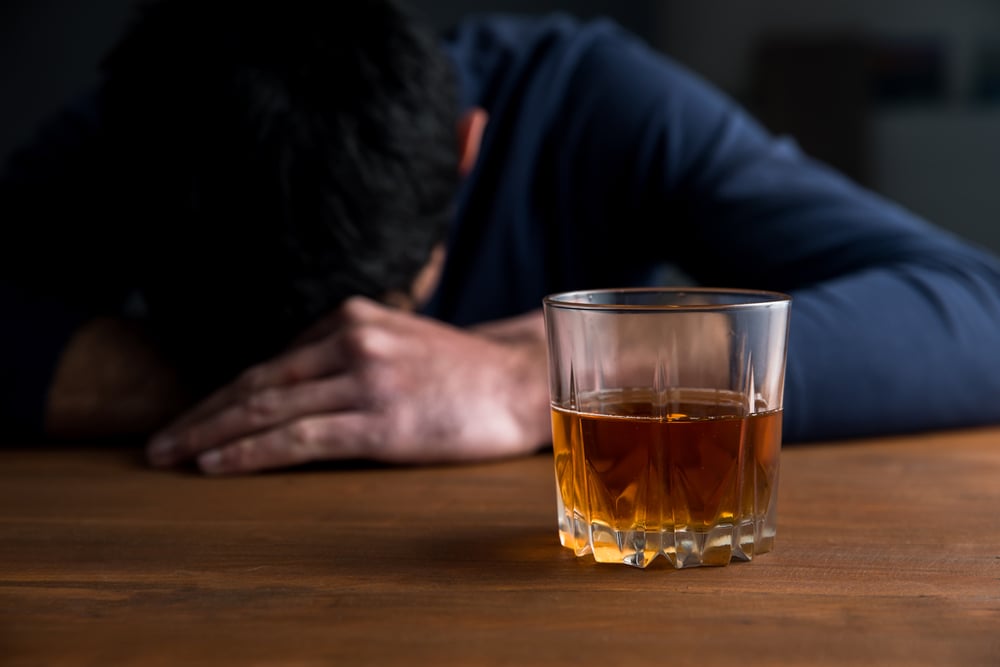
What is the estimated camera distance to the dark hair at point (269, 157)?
0.99 meters

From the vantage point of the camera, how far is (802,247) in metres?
1.24

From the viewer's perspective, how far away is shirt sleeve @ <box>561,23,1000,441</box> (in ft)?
3.12

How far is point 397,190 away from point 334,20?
203 millimetres

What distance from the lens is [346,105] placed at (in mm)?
1013

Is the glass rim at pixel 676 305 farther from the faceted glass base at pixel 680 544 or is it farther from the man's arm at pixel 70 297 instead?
the man's arm at pixel 70 297

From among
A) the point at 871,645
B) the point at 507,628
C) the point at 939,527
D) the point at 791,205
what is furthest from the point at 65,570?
the point at 791,205

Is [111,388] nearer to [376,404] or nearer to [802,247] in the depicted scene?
[376,404]

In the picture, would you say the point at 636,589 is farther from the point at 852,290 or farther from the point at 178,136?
the point at 178,136

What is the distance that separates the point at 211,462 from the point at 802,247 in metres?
0.75

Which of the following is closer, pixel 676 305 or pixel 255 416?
pixel 676 305

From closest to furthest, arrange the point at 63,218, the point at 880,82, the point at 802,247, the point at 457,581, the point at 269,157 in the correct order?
the point at 457,581 < the point at 269,157 < the point at 802,247 < the point at 63,218 < the point at 880,82

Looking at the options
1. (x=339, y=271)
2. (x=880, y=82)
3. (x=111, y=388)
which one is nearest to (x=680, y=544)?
(x=339, y=271)

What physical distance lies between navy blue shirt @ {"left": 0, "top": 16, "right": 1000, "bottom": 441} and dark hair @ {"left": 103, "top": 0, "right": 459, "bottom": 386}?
0.72 ft

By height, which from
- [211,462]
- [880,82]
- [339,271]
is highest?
[880,82]
